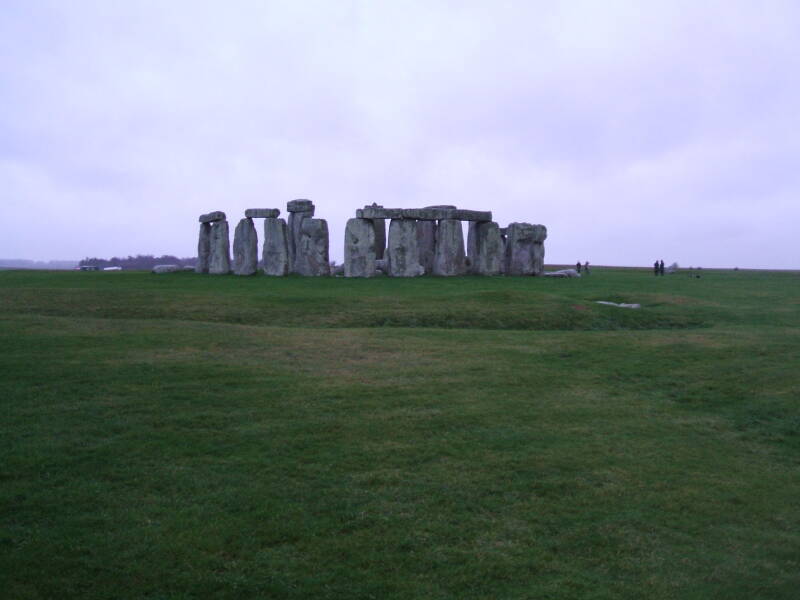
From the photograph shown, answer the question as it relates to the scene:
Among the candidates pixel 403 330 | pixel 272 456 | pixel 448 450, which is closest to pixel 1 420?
pixel 272 456

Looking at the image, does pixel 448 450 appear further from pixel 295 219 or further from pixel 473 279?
pixel 295 219

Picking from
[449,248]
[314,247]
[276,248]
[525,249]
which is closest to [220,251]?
[276,248]

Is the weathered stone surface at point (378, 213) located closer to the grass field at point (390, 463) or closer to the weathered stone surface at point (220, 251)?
the weathered stone surface at point (220, 251)

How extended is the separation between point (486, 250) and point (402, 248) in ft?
14.0

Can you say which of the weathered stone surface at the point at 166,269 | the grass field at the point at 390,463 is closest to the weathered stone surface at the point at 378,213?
the weathered stone surface at the point at 166,269

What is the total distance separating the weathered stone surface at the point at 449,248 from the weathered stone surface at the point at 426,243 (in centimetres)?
155

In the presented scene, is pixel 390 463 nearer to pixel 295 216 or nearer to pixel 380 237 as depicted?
pixel 295 216

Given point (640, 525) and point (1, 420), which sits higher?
point (1, 420)

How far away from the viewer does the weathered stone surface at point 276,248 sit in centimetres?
2977

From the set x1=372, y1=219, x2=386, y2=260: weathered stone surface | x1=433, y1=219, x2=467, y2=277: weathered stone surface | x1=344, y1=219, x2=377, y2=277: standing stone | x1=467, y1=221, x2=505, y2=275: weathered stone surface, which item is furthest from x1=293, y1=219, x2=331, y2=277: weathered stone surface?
x1=467, y1=221, x2=505, y2=275: weathered stone surface

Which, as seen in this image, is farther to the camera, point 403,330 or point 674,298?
point 674,298

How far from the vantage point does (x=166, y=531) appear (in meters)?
6.23

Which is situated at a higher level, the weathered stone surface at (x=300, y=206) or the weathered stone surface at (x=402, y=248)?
the weathered stone surface at (x=300, y=206)

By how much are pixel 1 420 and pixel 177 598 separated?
4420mm
